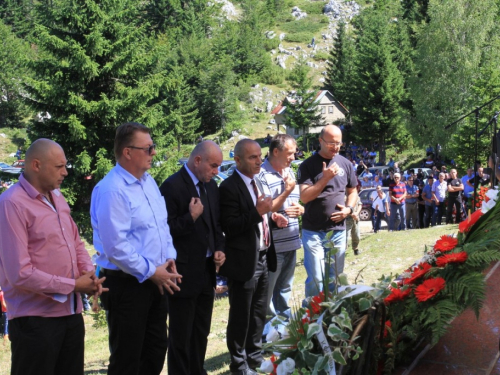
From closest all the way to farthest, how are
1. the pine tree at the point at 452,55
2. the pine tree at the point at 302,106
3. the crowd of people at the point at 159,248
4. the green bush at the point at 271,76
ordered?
the crowd of people at the point at 159,248, the pine tree at the point at 452,55, the pine tree at the point at 302,106, the green bush at the point at 271,76

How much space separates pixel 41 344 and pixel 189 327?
4.36 ft

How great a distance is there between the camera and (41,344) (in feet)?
10.3

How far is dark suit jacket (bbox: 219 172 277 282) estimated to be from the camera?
14.9ft

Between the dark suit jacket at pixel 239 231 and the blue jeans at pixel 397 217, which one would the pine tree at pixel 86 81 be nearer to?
the blue jeans at pixel 397 217

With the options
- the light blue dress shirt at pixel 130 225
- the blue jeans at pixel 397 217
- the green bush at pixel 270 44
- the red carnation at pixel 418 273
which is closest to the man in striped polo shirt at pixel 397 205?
the blue jeans at pixel 397 217

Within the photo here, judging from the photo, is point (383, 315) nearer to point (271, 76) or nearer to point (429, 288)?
point (429, 288)

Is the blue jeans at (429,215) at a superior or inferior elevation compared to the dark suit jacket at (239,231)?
inferior

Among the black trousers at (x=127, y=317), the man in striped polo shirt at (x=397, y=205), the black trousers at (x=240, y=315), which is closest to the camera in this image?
the black trousers at (x=127, y=317)

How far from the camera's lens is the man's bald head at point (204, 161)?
434cm

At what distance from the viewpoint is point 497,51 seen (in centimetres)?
3428

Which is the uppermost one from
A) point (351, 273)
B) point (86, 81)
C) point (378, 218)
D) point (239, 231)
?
point (86, 81)

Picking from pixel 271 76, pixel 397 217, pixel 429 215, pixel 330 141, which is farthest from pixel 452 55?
pixel 271 76

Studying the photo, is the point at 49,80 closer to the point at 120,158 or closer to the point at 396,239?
the point at 396,239

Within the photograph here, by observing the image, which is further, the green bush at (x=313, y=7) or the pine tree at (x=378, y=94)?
the green bush at (x=313, y=7)
